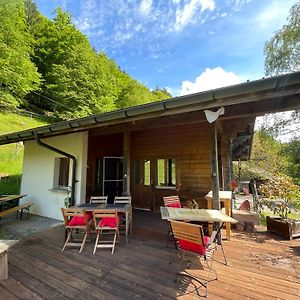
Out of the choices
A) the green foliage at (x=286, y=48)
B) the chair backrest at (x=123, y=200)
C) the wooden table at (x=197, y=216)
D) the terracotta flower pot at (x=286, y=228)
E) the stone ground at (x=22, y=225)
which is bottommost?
the stone ground at (x=22, y=225)

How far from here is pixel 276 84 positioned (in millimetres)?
2383

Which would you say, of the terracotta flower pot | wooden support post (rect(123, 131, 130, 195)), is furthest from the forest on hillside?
the terracotta flower pot

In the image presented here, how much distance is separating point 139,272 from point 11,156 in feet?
41.4

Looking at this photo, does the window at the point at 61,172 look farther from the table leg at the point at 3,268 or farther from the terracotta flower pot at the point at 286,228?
the terracotta flower pot at the point at 286,228

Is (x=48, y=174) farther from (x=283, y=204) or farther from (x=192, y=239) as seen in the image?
(x=283, y=204)

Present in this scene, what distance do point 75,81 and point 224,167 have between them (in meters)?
15.7

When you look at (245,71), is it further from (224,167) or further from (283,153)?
(283,153)

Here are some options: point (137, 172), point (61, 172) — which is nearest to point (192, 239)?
point (137, 172)

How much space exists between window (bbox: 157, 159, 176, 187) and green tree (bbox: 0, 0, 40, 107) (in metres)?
13.0

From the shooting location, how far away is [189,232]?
265 cm

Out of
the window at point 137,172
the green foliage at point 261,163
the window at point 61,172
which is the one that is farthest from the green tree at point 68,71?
the green foliage at point 261,163

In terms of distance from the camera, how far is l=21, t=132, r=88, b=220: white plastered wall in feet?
18.7

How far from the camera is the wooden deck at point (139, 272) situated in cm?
237

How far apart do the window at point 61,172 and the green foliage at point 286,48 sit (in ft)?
36.0
